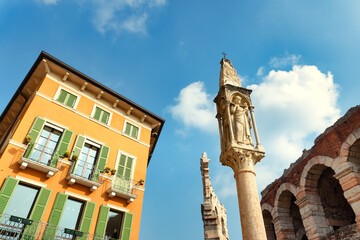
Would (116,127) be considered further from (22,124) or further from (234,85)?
(234,85)

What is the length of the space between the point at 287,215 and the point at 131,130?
1184cm

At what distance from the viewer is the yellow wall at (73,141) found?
1145 centimetres

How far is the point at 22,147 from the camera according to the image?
463 inches

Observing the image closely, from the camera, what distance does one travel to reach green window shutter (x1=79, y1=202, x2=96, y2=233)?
1162 centimetres

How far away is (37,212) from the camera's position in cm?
1070

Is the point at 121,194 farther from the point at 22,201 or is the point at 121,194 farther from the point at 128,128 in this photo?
the point at 128,128

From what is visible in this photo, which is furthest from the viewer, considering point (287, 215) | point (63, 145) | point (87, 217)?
point (287, 215)

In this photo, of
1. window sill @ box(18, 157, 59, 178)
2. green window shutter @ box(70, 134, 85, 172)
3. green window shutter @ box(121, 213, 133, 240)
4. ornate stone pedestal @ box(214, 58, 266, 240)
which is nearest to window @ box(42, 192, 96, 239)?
window sill @ box(18, 157, 59, 178)

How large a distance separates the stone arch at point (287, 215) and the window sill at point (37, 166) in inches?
538

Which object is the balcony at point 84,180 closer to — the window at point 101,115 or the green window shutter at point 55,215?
the green window shutter at point 55,215

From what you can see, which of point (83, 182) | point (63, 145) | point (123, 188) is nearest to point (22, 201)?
point (83, 182)

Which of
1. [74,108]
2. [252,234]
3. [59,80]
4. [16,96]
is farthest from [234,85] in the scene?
[16,96]

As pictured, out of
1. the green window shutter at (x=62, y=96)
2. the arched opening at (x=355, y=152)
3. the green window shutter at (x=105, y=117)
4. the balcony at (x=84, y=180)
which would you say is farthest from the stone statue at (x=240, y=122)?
the green window shutter at (x=62, y=96)

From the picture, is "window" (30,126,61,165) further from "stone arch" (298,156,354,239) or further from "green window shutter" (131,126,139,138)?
"stone arch" (298,156,354,239)
